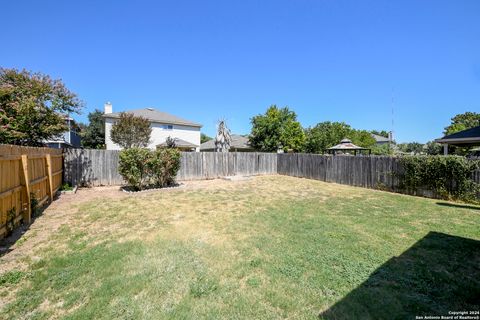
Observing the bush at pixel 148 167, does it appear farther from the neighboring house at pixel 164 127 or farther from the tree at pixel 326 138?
the tree at pixel 326 138

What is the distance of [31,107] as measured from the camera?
32.8 feet

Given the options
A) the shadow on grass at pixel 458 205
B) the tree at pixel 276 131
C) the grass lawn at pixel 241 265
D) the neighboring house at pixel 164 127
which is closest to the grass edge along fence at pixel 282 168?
the shadow on grass at pixel 458 205

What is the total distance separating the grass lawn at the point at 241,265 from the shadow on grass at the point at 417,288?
0.05ft

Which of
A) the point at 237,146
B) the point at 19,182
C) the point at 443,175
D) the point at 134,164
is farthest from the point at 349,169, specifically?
the point at 237,146

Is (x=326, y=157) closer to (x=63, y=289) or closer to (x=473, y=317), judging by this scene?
(x=473, y=317)

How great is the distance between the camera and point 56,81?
1136cm

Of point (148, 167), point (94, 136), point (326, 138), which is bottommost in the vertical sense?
point (148, 167)

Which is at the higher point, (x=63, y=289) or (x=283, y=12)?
(x=283, y=12)

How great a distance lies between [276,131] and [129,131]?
17.5 meters

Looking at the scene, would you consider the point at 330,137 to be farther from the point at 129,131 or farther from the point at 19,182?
the point at 19,182

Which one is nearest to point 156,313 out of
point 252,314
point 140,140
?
point 252,314

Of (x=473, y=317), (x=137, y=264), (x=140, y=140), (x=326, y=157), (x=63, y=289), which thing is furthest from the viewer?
(x=140, y=140)

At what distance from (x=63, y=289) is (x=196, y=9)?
12627 mm

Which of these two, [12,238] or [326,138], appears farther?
[326,138]
